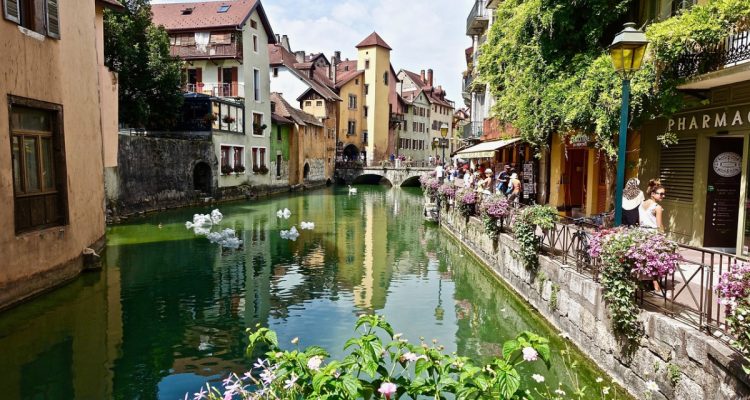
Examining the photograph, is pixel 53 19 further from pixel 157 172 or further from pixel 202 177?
pixel 202 177

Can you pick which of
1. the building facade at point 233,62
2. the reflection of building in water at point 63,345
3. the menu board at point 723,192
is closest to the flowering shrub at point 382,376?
the reflection of building in water at point 63,345

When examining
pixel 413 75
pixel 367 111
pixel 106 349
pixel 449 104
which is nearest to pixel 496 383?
pixel 106 349

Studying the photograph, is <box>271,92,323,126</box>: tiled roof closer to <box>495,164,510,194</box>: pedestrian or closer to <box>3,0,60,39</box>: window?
<box>495,164,510,194</box>: pedestrian

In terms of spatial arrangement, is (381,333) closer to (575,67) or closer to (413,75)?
(575,67)

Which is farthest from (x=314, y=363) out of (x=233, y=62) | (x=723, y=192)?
(x=233, y=62)

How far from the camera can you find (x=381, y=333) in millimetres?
9859

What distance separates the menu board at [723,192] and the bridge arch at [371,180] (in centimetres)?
4853

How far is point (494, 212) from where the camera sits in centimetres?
1415

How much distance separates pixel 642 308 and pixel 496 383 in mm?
4486

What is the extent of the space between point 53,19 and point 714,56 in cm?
1392

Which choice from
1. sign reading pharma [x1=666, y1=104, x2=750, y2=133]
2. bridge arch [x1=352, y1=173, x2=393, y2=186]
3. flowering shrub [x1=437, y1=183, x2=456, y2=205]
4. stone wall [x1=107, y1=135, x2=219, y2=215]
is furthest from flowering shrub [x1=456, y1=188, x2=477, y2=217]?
bridge arch [x1=352, y1=173, x2=393, y2=186]

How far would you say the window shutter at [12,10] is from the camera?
10023mm

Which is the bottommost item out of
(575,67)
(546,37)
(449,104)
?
(575,67)

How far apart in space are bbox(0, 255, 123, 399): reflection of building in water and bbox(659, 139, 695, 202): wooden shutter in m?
11.9
